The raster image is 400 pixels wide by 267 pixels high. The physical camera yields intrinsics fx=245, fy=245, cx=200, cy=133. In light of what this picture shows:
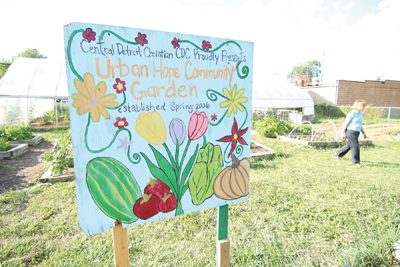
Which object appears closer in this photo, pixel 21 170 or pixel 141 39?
pixel 141 39

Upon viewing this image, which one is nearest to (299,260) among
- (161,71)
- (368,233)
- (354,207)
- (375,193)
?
(368,233)

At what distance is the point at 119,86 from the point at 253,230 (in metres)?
→ 2.28

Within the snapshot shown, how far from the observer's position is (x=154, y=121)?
1357 mm

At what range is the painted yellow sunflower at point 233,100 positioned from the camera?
1.58m

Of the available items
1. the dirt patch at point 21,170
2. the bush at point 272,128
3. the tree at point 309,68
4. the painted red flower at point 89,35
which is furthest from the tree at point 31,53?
the tree at point 309,68

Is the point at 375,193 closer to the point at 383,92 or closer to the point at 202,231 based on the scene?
the point at 202,231

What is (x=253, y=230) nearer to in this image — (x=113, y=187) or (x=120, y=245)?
(x=120, y=245)

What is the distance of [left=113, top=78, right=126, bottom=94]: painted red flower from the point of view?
1218 millimetres

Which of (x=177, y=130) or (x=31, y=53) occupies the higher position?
(x=31, y=53)

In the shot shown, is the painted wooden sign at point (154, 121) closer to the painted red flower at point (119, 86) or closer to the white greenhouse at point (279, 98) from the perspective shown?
the painted red flower at point (119, 86)

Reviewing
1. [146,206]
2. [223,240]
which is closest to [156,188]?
[146,206]

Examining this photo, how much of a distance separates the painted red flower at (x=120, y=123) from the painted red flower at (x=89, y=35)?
39 cm

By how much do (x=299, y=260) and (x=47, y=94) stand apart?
13.2 m

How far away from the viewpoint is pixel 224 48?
60.1 inches
